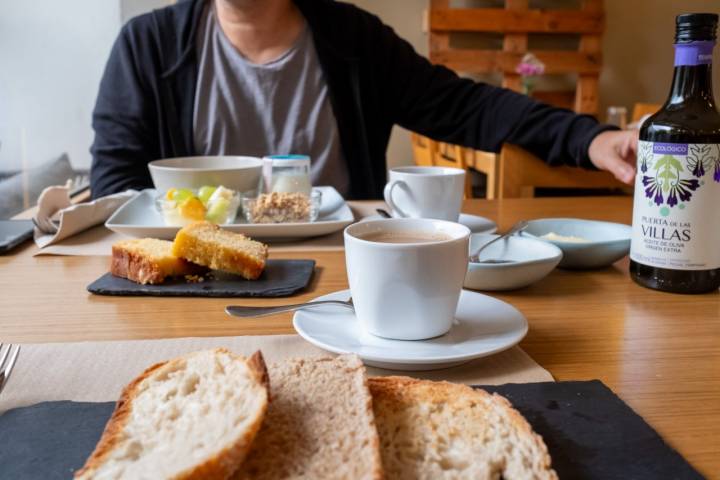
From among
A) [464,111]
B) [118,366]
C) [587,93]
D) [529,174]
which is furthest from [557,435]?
[587,93]

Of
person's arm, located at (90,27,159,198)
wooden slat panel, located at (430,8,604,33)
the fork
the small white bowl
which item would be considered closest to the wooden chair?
wooden slat panel, located at (430,8,604,33)

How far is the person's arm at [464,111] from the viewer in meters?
1.64

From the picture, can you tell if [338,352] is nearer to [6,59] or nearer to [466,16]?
[6,59]

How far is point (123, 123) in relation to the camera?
1.74 meters

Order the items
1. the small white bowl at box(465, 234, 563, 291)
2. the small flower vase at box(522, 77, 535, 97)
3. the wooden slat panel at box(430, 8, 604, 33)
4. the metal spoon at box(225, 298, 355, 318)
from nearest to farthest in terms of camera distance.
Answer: the metal spoon at box(225, 298, 355, 318), the small white bowl at box(465, 234, 563, 291), the wooden slat panel at box(430, 8, 604, 33), the small flower vase at box(522, 77, 535, 97)

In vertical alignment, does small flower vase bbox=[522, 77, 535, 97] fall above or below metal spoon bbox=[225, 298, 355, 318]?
above

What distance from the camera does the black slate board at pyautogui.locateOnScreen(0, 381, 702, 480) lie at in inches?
16.2

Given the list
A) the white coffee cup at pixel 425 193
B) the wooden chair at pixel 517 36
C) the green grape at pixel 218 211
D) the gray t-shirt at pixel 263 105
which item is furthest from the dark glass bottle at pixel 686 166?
the wooden chair at pixel 517 36

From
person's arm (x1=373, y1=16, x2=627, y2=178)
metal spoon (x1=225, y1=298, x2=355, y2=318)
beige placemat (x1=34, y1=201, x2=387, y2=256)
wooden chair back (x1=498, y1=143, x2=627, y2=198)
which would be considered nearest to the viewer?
metal spoon (x1=225, y1=298, x2=355, y2=318)

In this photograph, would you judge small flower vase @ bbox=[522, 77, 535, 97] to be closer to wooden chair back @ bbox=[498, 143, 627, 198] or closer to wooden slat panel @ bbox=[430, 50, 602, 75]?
wooden slat panel @ bbox=[430, 50, 602, 75]

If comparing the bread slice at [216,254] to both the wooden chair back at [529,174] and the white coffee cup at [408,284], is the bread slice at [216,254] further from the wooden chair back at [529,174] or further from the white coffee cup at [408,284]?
the wooden chair back at [529,174]

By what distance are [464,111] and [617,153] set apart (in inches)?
23.1

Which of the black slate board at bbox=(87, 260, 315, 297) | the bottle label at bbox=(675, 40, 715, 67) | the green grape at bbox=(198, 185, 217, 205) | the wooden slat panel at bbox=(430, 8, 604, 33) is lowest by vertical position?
the black slate board at bbox=(87, 260, 315, 297)

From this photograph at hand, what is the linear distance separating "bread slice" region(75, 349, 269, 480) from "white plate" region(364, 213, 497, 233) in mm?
640
